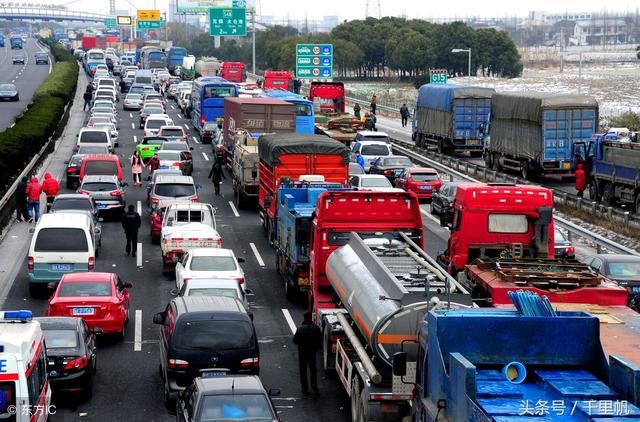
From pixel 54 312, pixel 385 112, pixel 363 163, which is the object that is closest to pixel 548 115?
pixel 363 163

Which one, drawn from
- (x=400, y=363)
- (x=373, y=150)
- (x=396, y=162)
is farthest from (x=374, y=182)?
(x=400, y=363)

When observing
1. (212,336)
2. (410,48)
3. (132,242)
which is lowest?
(132,242)

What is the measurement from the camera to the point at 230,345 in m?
18.7

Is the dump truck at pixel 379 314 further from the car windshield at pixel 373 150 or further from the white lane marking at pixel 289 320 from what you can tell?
the car windshield at pixel 373 150

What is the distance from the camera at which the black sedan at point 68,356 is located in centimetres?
1886

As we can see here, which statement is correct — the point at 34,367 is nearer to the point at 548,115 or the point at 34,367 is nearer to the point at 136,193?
the point at 136,193

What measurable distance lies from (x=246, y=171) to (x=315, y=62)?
3910cm

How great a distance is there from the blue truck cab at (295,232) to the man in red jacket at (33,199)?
9.11 m

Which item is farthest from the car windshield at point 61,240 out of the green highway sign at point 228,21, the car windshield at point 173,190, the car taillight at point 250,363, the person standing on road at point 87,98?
the green highway sign at point 228,21

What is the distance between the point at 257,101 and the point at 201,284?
25.0 meters

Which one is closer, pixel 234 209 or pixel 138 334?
pixel 138 334

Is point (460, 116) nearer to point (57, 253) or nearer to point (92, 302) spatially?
point (57, 253)

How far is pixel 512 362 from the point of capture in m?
12.9

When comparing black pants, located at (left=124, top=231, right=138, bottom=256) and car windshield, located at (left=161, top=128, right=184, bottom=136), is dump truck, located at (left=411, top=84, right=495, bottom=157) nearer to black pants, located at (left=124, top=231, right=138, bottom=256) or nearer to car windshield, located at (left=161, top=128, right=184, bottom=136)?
car windshield, located at (left=161, top=128, right=184, bottom=136)
